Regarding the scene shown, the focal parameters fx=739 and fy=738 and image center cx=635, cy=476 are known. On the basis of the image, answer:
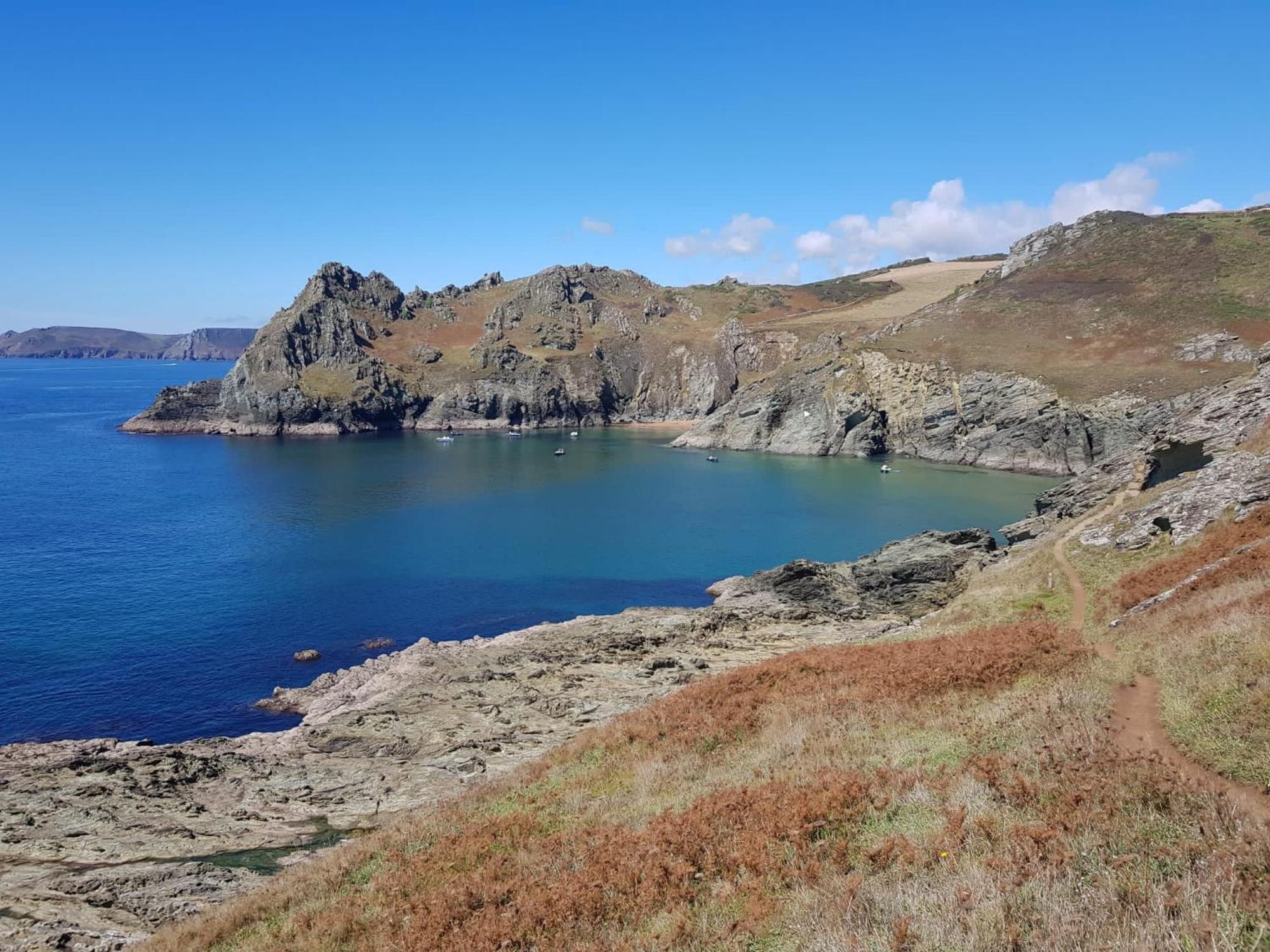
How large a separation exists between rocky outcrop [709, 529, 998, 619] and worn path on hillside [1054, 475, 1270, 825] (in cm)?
2654

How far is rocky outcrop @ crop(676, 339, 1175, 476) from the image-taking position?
103 meters

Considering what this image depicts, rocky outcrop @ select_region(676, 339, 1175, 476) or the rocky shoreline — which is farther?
rocky outcrop @ select_region(676, 339, 1175, 476)

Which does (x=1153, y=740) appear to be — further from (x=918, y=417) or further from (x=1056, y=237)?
(x=1056, y=237)

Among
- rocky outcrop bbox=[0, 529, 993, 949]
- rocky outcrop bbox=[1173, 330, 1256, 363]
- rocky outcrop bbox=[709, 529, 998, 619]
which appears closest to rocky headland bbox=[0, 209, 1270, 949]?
rocky outcrop bbox=[0, 529, 993, 949]

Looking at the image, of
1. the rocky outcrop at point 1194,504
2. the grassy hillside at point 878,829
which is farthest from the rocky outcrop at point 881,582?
the grassy hillside at point 878,829

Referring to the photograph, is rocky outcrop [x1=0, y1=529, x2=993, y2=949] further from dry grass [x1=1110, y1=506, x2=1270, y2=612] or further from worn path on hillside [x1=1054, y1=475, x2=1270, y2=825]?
worn path on hillside [x1=1054, y1=475, x2=1270, y2=825]

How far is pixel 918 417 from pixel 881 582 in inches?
3314

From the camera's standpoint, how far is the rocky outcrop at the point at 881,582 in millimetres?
46844

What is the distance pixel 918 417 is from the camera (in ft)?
413

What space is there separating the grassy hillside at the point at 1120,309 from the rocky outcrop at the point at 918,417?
4.22 metres

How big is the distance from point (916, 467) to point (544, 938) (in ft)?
370

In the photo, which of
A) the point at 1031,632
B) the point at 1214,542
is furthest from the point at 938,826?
the point at 1214,542

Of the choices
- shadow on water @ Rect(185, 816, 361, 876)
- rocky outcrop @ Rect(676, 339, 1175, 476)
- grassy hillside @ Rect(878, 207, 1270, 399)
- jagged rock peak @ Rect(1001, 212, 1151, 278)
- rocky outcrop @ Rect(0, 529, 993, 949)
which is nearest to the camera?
rocky outcrop @ Rect(0, 529, 993, 949)

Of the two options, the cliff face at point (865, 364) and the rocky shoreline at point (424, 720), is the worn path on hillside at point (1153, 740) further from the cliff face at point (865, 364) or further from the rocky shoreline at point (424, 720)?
the cliff face at point (865, 364)
